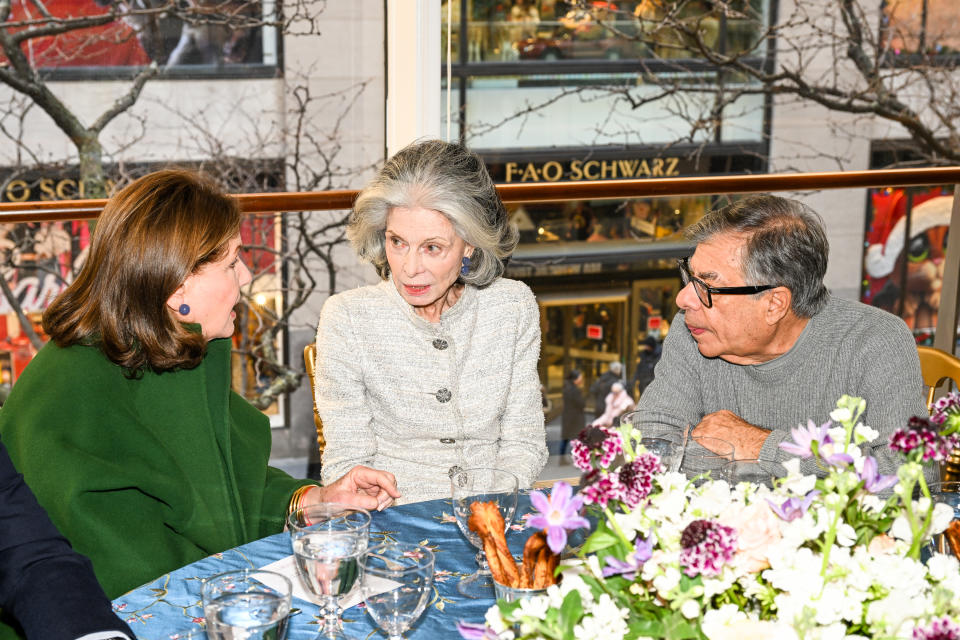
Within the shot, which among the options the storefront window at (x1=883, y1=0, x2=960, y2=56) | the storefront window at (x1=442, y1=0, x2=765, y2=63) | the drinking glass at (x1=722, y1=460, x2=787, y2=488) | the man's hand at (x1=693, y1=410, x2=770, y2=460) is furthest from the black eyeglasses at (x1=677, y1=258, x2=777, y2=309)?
the storefront window at (x1=883, y1=0, x2=960, y2=56)

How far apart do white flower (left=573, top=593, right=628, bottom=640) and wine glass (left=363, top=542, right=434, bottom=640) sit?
0.29 m

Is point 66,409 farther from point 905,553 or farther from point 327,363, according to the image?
point 905,553

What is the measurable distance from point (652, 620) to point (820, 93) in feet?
17.1

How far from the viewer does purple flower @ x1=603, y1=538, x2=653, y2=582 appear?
89 cm

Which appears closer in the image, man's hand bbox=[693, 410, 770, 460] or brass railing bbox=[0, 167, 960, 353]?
man's hand bbox=[693, 410, 770, 460]

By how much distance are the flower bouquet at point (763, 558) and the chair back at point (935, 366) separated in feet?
4.80

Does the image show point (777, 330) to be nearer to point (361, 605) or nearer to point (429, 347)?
point (429, 347)

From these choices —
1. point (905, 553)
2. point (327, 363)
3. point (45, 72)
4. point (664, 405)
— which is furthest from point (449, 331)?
point (45, 72)

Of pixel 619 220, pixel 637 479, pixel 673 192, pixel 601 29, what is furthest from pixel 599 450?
pixel 601 29

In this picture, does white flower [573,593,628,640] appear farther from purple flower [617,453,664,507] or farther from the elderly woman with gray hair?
the elderly woman with gray hair

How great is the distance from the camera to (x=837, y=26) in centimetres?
552

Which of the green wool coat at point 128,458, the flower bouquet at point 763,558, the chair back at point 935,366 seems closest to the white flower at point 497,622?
the flower bouquet at point 763,558

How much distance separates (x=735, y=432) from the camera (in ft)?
6.59

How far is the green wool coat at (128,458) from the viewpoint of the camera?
164cm
